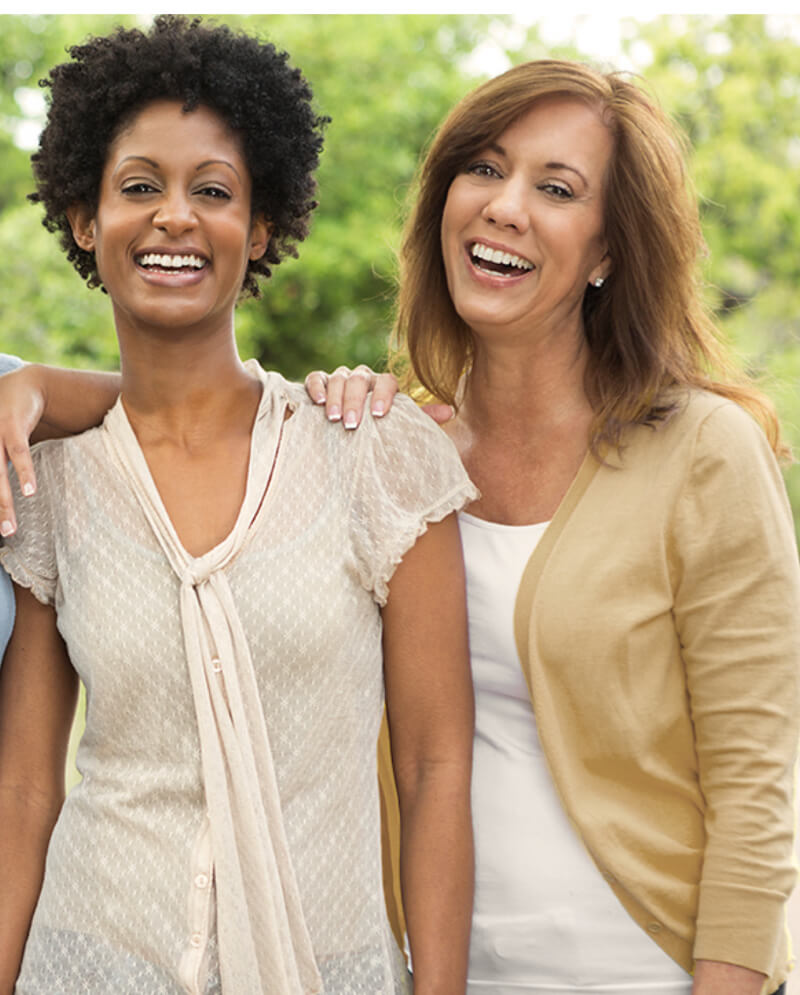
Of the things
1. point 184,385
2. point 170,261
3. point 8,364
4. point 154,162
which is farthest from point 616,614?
point 8,364

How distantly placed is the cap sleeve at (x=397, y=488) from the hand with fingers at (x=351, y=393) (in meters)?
0.02

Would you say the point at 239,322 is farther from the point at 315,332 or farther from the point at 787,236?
the point at 787,236

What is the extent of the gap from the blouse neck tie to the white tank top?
39 cm

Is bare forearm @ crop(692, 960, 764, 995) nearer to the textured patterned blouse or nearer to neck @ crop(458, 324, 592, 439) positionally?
the textured patterned blouse

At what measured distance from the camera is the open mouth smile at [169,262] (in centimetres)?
202

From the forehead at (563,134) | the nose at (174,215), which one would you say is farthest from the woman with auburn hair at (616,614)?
the nose at (174,215)

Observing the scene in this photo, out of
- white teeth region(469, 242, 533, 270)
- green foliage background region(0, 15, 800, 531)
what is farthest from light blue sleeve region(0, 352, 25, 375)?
green foliage background region(0, 15, 800, 531)

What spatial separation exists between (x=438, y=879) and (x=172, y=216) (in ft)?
3.52

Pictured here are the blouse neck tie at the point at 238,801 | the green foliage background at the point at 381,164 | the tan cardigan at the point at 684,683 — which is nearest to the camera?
the blouse neck tie at the point at 238,801

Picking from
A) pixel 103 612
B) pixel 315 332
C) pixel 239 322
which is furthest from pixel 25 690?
pixel 315 332

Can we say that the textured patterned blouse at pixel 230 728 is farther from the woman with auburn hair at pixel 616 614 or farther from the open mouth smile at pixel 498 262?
the open mouth smile at pixel 498 262

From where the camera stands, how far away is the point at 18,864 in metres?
2.07

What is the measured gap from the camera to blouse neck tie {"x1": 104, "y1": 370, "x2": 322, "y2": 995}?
1.87m

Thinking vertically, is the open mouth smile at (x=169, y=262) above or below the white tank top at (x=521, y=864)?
above
